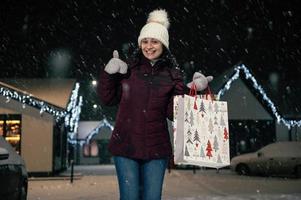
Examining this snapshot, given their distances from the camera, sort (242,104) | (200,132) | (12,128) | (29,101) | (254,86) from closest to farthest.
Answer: (200,132) < (29,101) < (12,128) < (254,86) < (242,104)

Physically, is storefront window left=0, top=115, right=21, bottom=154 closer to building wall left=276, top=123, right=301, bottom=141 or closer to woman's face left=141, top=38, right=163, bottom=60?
building wall left=276, top=123, right=301, bottom=141

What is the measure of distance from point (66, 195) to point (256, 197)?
16.1ft

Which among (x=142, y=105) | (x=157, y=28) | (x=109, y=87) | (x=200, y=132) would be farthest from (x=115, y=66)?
(x=200, y=132)

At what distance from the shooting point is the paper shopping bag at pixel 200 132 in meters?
3.01

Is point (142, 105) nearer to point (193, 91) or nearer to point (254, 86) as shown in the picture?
point (193, 91)

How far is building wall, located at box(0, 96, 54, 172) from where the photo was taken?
20.8 m

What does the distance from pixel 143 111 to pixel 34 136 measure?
742 inches

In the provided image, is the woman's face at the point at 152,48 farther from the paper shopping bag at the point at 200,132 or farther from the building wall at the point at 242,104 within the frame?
the building wall at the point at 242,104

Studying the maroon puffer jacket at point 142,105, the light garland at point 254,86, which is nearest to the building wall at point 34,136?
the light garland at point 254,86

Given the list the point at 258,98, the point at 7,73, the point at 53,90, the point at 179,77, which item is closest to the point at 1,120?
the point at 53,90

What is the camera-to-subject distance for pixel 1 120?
824 inches

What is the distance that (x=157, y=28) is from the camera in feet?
10.5

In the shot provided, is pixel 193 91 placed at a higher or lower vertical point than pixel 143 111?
higher

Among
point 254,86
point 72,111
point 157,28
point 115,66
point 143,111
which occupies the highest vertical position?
point 254,86
